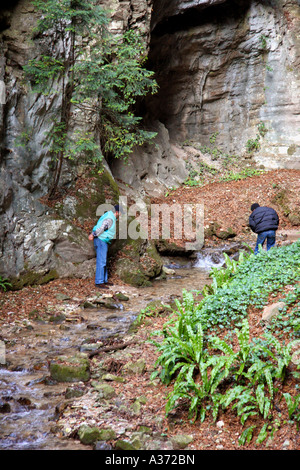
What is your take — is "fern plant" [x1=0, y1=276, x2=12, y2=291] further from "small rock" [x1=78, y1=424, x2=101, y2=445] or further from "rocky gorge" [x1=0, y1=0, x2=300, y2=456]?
"small rock" [x1=78, y1=424, x2=101, y2=445]

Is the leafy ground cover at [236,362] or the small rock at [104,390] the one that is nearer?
the leafy ground cover at [236,362]

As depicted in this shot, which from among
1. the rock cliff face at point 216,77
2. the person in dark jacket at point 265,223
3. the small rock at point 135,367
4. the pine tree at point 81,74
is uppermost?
the rock cliff face at point 216,77

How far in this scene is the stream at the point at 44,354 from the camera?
13.1ft

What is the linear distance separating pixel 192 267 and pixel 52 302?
5991 mm

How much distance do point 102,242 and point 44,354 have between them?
14.5 feet

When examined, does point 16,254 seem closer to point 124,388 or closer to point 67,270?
point 67,270

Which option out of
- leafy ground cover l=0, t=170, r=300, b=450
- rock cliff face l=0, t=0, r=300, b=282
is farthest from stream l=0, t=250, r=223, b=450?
rock cliff face l=0, t=0, r=300, b=282

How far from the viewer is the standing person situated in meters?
9.87

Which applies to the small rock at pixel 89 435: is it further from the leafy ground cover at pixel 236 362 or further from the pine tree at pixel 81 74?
the pine tree at pixel 81 74

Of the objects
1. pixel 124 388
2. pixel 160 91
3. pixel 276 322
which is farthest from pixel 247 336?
pixel 160 91

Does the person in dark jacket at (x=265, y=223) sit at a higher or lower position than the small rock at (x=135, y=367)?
higher

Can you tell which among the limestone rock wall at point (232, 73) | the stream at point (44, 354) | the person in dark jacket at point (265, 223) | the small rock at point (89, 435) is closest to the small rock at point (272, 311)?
the small rock at point (89, 435)

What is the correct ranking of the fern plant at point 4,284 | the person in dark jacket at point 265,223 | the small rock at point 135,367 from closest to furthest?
1. the small rock at point 135,367
2. the fern plant at point 4,284
3. the person in dark jacket at point 265,223
